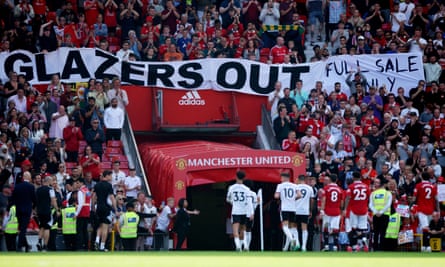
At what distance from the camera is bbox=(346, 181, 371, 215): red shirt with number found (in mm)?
23422

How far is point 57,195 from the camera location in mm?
23672

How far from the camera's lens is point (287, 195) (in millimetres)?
23141

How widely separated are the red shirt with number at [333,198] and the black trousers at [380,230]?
29.7 inches

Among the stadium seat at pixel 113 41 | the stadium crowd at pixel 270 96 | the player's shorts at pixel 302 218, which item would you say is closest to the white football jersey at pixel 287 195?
the player's shorts at pixel 302 218

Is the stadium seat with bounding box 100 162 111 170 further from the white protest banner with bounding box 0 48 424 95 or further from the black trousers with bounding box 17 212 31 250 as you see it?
the black trousers with bounding box 17 212 31 250

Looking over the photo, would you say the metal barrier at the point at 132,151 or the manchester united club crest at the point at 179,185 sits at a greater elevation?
the metal barrier at the point at 132,151

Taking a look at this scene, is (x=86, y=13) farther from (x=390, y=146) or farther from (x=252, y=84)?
(x=390, y=146)

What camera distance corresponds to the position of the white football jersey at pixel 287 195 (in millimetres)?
23141

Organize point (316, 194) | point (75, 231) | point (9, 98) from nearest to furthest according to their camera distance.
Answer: point (75, 231) → point (316, 194) → point (9, 98)

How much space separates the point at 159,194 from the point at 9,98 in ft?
13.9

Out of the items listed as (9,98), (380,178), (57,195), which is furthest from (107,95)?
(380,178)

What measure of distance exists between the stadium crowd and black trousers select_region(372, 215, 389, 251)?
85 cm

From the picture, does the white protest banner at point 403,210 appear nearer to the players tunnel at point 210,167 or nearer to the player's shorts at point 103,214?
the players tunnel at point 210,167

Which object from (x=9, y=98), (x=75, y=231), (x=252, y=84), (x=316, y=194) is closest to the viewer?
(x=75, y=231)
